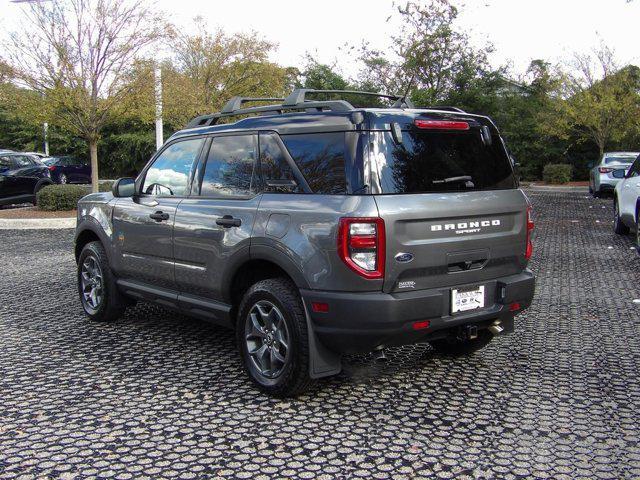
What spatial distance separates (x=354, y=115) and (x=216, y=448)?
2084mm

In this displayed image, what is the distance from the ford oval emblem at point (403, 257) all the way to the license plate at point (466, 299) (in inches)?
16.6

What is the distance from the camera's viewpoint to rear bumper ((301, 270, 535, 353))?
3727 mm

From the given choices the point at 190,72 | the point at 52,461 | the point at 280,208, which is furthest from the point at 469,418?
the point at 190,72

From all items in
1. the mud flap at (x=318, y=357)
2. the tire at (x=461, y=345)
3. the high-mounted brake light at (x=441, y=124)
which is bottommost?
the tire at (x=461, y=345)

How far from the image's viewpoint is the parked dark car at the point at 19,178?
18172mm

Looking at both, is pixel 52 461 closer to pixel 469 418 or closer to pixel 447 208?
pixel 469 418

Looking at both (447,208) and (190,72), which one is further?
(190,72)

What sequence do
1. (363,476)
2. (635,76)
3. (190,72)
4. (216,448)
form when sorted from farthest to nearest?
(635,76), (190,72), (216,448), (363,476)

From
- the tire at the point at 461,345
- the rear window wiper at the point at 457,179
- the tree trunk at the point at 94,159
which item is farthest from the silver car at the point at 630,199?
the tree trunk at the point at 94,159

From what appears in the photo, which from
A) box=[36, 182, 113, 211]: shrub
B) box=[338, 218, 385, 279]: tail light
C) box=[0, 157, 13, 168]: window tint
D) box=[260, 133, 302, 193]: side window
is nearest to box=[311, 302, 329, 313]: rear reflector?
box=[338, 218, 385, 279]: tail light

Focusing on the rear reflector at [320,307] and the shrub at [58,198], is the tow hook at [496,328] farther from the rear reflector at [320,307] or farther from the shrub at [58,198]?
the shrub at [58,198]

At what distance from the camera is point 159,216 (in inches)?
203

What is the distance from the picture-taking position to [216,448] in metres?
3.48

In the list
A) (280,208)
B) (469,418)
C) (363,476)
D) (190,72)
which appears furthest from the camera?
(190,72)
